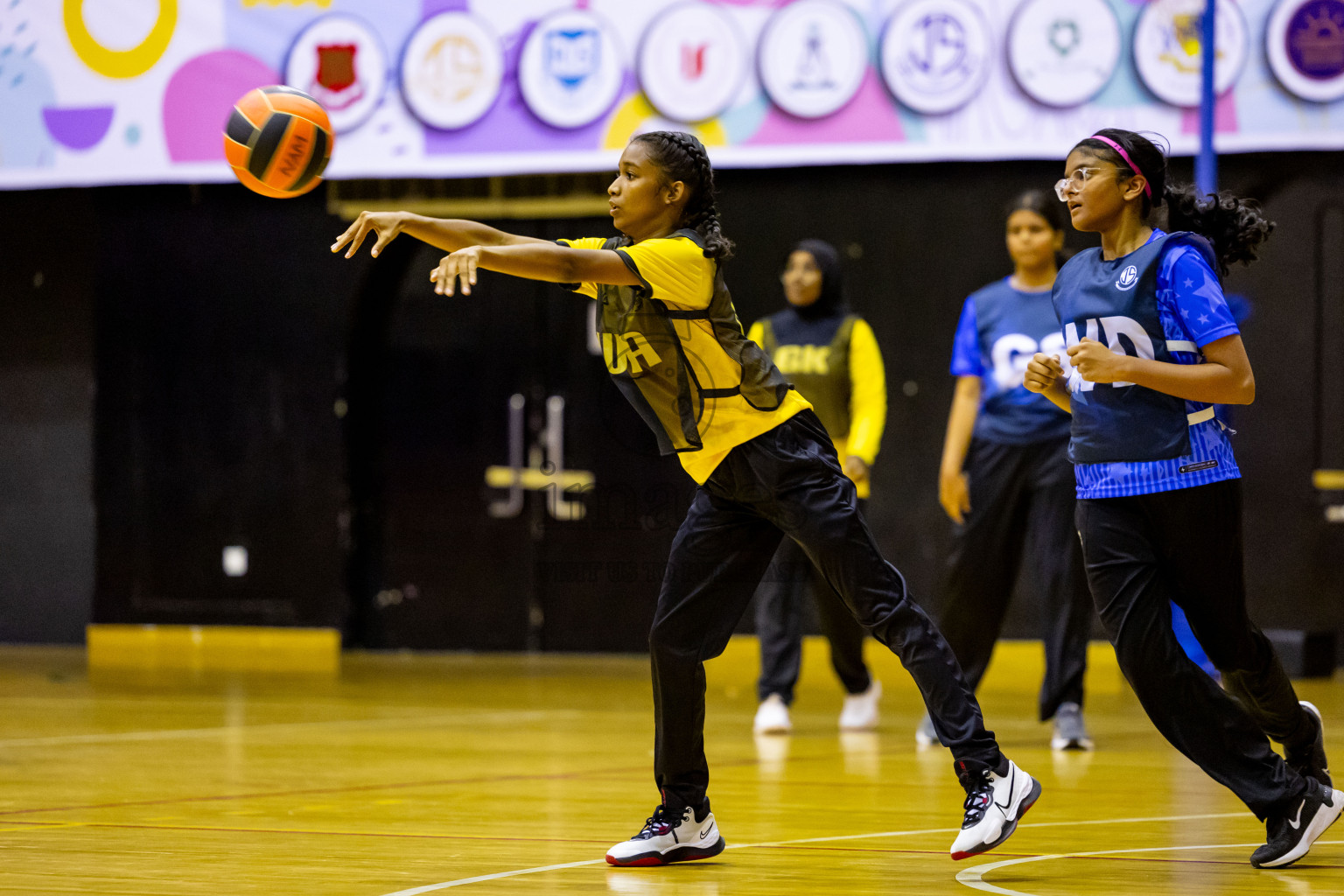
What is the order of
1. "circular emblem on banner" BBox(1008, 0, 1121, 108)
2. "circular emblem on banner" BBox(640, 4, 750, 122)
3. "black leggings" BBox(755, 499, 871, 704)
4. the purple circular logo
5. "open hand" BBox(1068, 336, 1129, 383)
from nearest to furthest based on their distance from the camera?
"open hand" BBox(1068, 336, 1129, 383) < "black leggings" BBox(755, 499, 871, 704) < the purple circular logo < "circular emblem on banner" BBox(1008, 0, 1121, 108) < "circular emblem on banner" BBox(640, 4, 750, 122)

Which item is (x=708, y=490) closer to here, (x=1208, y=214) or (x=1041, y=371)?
(x=1041, y=371)

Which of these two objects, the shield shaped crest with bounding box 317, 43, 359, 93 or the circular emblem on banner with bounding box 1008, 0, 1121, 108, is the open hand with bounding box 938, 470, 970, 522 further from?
the shield shaped crest with bounding box 317, 43, 359, 93

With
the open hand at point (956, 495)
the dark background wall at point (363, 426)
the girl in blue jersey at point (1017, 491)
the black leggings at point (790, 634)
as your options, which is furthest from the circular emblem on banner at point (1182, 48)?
the black leggings at point (790, 634)

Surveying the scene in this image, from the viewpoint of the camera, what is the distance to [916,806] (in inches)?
166

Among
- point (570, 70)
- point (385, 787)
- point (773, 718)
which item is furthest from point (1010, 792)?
point (570, 70)

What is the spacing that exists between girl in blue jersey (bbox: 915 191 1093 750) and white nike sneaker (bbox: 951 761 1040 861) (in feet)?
7.33

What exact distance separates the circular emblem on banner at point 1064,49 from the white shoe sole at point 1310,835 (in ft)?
16.3

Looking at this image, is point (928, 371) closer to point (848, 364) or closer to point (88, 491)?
point (848, 364)

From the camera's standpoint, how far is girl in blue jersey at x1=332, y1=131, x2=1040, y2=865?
3342mm

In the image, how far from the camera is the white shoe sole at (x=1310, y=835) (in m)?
3.26

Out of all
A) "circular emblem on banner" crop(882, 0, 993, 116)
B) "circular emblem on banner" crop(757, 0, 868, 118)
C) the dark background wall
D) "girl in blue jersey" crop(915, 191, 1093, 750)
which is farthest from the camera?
the dark background wall

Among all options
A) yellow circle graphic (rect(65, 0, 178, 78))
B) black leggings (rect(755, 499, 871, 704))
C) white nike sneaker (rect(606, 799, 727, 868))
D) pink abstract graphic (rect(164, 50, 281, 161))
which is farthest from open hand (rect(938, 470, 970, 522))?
yellow circle graphic (rect(65, 0, 178, 78))

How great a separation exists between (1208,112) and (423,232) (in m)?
5.07

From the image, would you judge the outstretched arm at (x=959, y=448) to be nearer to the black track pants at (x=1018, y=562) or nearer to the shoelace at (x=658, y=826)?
the black track pants at (x=1018, y=562)
